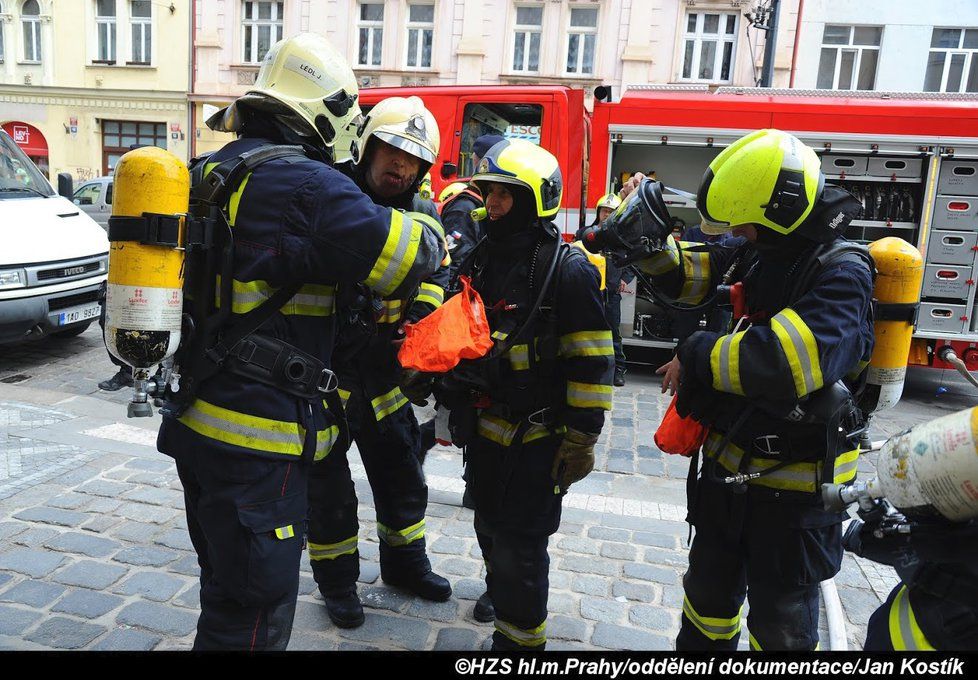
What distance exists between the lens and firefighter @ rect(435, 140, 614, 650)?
2.69 meters

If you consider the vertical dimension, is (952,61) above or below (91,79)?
above

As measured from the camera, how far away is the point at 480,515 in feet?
9.37

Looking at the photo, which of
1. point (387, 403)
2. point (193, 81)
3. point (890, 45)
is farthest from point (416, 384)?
point (193, 81)

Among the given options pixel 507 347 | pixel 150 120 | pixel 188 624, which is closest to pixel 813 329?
pixel 507 347

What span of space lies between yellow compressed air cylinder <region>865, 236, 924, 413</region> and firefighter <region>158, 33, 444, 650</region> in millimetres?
1519

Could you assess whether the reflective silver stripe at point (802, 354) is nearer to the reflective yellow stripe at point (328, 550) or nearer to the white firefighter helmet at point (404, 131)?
the white firefighter helmet at point (404, 131)

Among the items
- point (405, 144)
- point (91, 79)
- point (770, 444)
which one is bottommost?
point (770, 444)

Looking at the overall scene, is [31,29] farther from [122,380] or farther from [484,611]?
[484,611]

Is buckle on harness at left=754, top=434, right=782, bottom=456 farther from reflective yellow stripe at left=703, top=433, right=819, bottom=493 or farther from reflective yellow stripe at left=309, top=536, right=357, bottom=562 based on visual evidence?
reflective yellow stripe at left=309, top=536, right=357, bottom=562

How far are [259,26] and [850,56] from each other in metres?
16.4

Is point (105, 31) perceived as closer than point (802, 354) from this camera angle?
No

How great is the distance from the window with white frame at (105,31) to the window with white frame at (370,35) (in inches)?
321

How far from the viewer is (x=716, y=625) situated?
2.57 m

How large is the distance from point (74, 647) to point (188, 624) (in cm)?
42
